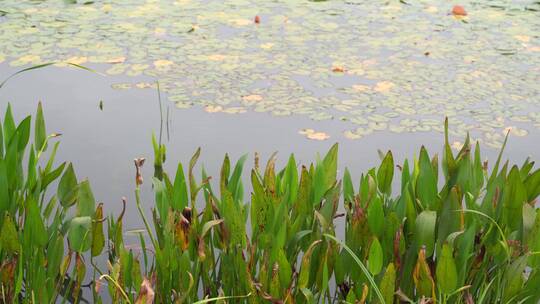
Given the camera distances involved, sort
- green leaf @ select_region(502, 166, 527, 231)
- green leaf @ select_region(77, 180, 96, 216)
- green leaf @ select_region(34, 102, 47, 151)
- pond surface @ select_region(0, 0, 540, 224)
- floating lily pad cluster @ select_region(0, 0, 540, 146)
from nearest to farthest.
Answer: green leaf @ select_region(502, 166, 527, 231)
green leaf @ select_region(77, 180, 96, 216)
green leaf @ select_region(34, 102, 47, 151)
pond surface @ select_region(0, 0, 540, 224)
floating lily pad cluster @ select_region(0, 0, 540, 146)

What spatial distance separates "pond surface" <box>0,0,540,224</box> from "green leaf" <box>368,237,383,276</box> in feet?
4.26

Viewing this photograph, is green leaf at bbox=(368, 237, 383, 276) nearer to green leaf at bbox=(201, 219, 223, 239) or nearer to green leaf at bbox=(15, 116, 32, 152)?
green leaf at bbox=(201, 219, 223, 239)

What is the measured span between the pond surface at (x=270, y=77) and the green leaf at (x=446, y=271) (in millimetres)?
1415

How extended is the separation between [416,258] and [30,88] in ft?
7.88

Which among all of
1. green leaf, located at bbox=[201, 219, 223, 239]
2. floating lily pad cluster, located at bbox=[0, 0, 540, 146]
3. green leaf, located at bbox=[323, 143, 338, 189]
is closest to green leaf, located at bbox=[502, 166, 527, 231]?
green leaf, located at bbox=[323, 143, 338, 189]

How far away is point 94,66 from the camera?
399cm

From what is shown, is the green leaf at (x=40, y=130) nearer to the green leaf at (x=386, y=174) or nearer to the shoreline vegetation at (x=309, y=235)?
the shoreline vegetation at (x=309, y=235)

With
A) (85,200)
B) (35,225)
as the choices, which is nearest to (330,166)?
(85,200)

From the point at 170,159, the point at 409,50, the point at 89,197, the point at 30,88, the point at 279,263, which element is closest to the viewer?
the point at 279,263

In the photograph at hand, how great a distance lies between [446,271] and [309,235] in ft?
1.15

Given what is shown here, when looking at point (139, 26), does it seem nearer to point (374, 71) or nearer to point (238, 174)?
point (374, 71)

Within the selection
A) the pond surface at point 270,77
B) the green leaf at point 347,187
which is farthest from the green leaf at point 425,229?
the pond surface at point 270,77

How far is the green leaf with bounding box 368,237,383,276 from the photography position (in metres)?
1.68

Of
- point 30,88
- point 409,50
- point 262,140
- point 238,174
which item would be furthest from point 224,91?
point 238,174
